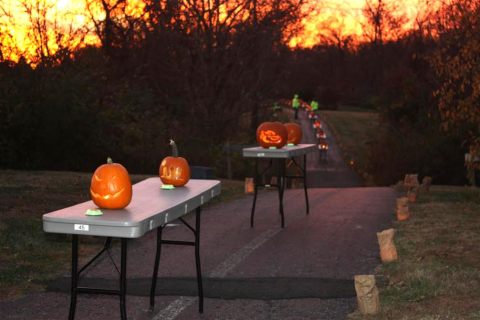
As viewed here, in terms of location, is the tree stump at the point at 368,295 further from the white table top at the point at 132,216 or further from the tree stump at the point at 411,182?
the tree stump at the point at 411,182

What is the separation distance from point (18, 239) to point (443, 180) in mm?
26708

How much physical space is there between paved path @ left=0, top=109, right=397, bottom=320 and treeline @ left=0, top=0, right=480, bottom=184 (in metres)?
3.83

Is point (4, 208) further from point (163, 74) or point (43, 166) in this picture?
point (163, 74)

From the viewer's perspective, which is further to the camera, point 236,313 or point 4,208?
point 4,208

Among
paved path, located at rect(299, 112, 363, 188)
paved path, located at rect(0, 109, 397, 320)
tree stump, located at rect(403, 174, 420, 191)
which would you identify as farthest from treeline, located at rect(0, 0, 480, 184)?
paved path, located at rect(0, 109, 397, 320)

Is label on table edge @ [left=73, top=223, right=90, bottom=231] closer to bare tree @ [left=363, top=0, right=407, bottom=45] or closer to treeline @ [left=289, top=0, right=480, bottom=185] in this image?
treeline @ [left=289, top=0, right=480, bottom=185]

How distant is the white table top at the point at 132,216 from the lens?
4.46m

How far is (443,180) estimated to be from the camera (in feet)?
109

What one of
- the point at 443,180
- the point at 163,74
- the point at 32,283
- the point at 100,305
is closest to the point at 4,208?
the point at 32,283

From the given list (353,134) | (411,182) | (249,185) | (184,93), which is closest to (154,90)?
(184,93)

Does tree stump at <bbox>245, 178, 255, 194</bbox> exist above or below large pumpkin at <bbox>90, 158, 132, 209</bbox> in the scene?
below

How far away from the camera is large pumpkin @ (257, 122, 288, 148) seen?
37.3 feet

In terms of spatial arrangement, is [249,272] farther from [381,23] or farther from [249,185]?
[381,23]

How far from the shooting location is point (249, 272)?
8125 millimetres
